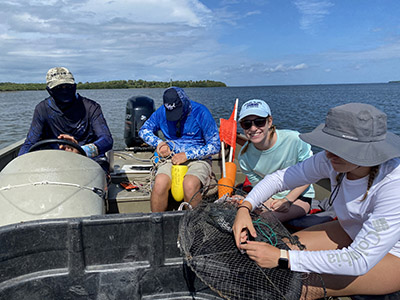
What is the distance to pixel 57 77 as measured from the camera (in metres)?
3.27

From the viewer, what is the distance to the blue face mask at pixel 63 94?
3.33 m

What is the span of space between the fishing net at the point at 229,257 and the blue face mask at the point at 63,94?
2.18 meters

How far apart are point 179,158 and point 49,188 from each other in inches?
55.3

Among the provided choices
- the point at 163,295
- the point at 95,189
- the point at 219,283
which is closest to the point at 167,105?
the point at 95,189

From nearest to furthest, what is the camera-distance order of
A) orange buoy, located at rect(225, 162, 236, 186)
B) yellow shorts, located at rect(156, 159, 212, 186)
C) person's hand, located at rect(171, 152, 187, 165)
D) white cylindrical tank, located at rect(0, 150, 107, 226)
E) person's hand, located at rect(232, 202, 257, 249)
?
person's hand, located at rect(232, 202, 257, 249), white cylindrical tank, located at rect(0, 150, 107, 226), yellow shorts, located at rect(156, 159, 212, 186), person's hand, located at rect(171, 152, 187, 165), orange buoy, located at rect(225, 162, 236, 186)

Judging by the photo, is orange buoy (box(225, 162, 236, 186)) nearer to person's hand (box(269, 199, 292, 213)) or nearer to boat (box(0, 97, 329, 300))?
person's hand (box(269, 199, 292, 213))

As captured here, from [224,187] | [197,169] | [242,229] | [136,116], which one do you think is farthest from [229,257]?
[136,116]

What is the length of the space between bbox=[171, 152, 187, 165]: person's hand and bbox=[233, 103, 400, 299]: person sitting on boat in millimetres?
1452

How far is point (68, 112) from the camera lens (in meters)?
3.55

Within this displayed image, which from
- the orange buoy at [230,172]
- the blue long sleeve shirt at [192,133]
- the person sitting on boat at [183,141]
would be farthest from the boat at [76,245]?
the orange buoy at [230,172]

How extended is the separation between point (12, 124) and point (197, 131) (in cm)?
1657

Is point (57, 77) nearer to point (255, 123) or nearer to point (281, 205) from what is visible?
point (255, 123)

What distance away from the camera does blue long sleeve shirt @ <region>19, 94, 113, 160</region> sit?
3.48m

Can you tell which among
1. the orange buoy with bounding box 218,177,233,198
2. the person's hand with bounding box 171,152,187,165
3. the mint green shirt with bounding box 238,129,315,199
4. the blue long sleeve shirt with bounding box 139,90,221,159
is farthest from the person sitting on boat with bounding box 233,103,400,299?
the blue long sleeve shirt with bounding box 139,90,221,159
